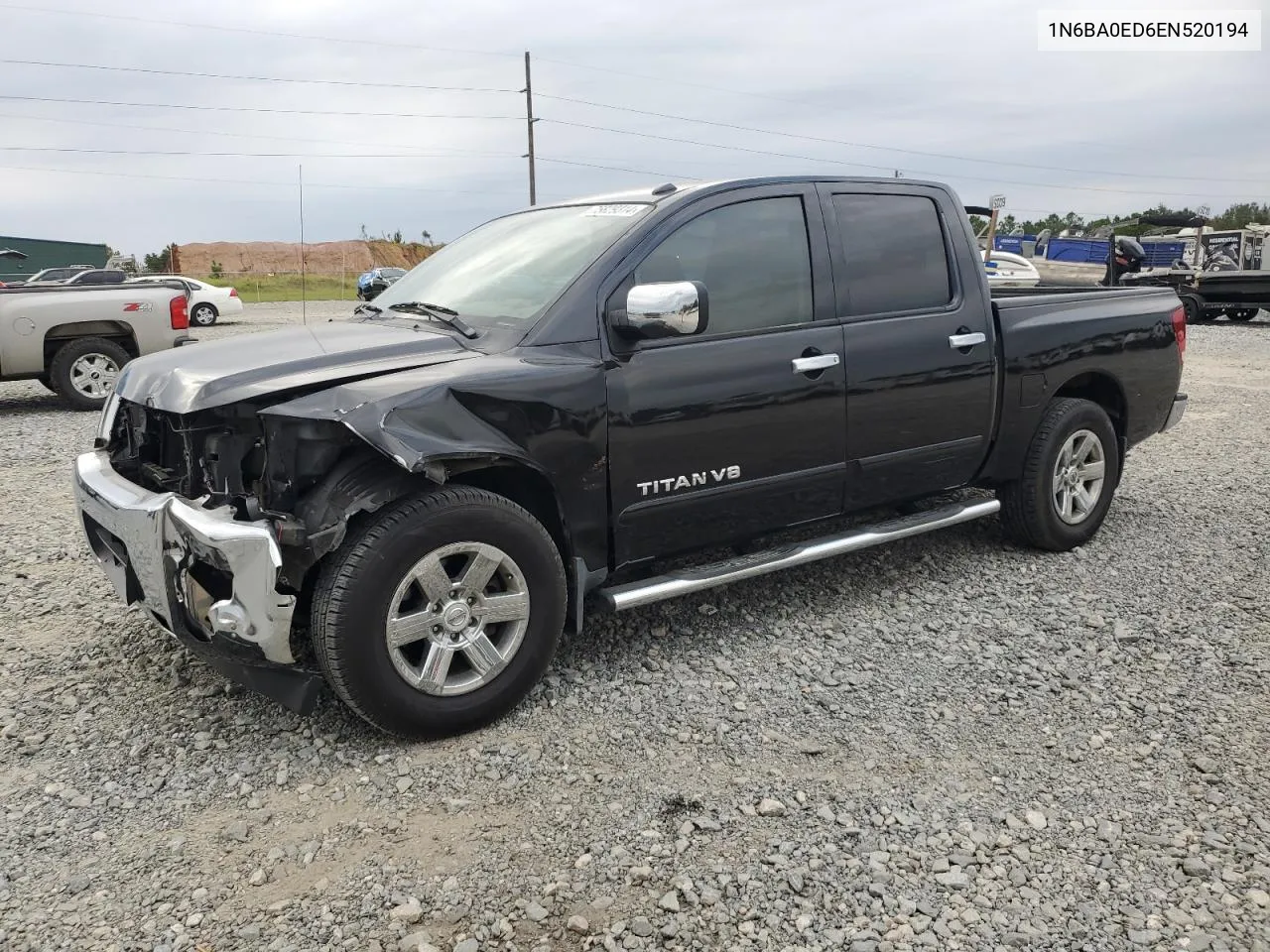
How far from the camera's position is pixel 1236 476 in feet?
23.1

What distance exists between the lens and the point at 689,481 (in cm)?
381

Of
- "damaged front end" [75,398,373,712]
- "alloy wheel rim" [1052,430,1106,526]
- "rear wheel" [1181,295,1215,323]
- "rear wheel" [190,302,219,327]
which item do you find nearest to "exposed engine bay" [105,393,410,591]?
"damaged front end" [75,398,373,712]

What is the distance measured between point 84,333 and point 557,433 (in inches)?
339

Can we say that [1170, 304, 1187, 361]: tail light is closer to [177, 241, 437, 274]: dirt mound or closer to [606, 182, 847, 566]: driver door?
[606, 182, 847, 566]: driver door

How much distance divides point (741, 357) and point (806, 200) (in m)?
0.85

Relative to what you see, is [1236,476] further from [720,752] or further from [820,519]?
[720,752]

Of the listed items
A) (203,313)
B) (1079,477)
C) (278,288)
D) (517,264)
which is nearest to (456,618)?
(517,264)

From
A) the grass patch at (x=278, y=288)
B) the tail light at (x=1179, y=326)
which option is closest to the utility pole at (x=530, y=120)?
the grass patch at (x=278, y=288)

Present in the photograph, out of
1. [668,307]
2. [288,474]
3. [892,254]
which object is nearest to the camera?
[288,474]

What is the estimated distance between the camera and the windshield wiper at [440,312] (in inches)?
148

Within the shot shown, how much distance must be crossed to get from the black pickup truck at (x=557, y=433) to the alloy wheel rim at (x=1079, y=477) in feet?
0.42

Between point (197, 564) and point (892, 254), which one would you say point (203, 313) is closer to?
point (892, 254)

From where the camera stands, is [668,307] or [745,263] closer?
[668,307]

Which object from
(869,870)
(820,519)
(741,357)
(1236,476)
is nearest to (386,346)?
(741,357)
